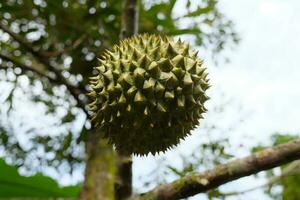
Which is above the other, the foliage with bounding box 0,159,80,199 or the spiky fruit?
the spiky fruit

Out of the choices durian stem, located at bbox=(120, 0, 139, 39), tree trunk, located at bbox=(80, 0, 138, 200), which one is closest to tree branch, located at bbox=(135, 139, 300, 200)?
tree trunk, located at bbox=(80, 0, 138, 200)

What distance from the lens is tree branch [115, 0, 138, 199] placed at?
11.0 ft

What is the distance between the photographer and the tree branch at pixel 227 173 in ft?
7.21

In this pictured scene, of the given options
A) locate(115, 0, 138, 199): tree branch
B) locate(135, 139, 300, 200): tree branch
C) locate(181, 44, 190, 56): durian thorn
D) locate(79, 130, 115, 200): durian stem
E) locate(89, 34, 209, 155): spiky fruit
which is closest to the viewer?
locate(135, 139, 300, 200): tree branch

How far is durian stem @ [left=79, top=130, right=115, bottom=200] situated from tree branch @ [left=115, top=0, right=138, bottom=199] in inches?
16.6

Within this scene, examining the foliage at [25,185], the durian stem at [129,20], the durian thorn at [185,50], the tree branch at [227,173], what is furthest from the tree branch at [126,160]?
the foliage at [25,185]

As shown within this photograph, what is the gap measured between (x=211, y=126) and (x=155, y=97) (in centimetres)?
264

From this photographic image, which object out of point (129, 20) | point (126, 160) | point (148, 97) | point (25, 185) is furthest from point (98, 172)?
point (148, 97)

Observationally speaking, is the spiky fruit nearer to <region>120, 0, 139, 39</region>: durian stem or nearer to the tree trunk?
the tree trunk

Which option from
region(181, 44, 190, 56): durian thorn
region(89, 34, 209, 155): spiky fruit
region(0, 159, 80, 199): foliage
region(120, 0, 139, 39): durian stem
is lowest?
region(0, 159, 80, 199): foliage

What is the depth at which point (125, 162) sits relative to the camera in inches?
134

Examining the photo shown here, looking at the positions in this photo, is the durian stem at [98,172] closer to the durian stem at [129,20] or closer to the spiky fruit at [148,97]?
the durian stem at [129,20]

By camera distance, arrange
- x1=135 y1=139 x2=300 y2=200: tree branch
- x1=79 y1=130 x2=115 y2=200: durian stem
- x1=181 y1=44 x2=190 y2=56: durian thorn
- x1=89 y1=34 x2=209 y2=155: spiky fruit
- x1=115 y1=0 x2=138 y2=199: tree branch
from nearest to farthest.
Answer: x1=135 y1=139 x2=300 y2=200: tree branch < x1=89 y1=34 x2=209 y2=155: spiky fruit < x1=181 y1=44 x2=190 y2=56: durian thorn < x1=115 y1=0 x2=138 y2=199: tree branch < x1=79 y1=130 x2=115 y2=200: durian stem

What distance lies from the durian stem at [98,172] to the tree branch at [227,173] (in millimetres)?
1329
